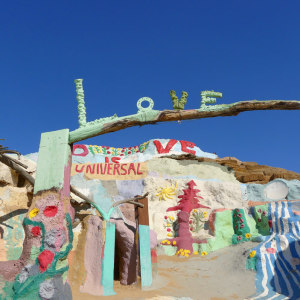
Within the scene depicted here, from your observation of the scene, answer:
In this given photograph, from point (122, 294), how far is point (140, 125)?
13.9 ft

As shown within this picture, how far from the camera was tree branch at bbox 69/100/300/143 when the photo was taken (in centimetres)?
431

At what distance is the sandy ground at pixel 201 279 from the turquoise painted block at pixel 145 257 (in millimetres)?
204

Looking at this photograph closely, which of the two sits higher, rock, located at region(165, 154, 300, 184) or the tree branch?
rock, located at region(165, 154, 300, 184)

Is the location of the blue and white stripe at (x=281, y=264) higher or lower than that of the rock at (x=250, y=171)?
lower

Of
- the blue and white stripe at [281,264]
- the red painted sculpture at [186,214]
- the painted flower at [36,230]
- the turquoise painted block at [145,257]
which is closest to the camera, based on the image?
the painted flower at [36,230]

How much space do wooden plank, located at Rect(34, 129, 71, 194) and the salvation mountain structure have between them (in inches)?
0.5

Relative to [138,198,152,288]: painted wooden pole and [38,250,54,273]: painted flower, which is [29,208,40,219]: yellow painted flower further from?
[138,198,152,288]: painted wooden pole

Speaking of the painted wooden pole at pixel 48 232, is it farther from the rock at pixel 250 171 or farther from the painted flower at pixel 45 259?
the rock at pixel 250 171

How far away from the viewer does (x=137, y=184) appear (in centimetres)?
1720

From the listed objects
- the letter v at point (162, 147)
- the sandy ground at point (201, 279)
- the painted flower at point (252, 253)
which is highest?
the letter v at point (162, 147)

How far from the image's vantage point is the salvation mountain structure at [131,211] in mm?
3850

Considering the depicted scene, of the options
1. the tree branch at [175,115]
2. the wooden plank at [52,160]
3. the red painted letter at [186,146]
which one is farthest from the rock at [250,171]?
the wooden plank at [52,160]

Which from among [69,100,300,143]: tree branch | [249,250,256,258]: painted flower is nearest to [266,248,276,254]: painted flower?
[249,250,256,258]: painted flower

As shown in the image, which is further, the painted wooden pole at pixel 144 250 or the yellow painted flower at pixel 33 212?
the painted wooden pole at pixel 144 250
